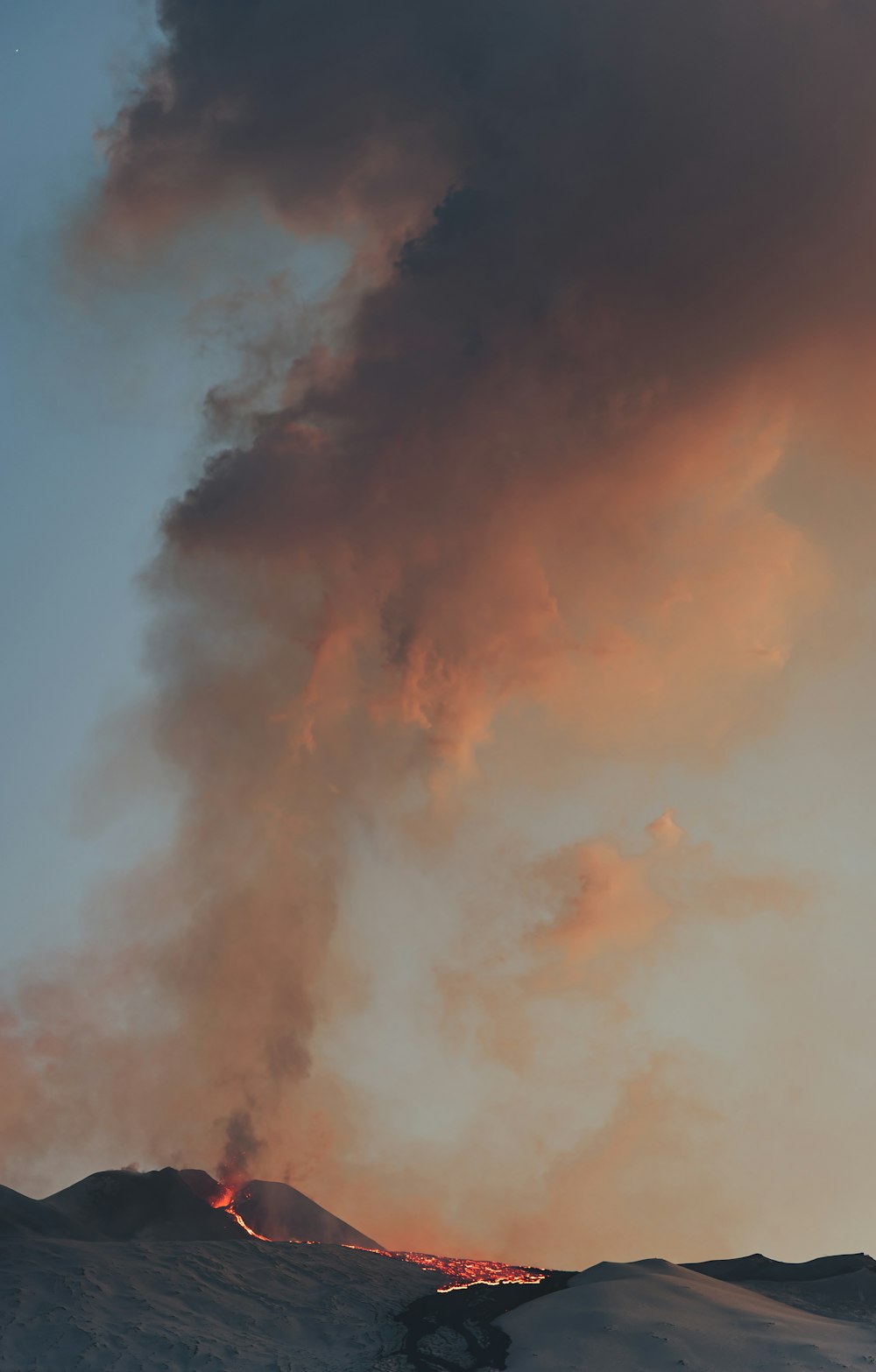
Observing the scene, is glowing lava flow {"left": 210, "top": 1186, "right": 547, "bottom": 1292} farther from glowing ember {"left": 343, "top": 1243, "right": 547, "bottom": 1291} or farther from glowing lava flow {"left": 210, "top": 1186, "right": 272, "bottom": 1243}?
glowing lava flow {"left": 210, "top": 1186, "right": 272, "bottom": 1243}

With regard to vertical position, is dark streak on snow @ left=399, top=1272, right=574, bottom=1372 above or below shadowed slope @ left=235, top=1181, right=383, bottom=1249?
below

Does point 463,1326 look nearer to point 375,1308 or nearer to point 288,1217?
point 375,1308

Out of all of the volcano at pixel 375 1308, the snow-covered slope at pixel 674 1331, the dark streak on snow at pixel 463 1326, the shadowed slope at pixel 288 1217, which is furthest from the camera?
the shadowed slope at pixel 288 1217

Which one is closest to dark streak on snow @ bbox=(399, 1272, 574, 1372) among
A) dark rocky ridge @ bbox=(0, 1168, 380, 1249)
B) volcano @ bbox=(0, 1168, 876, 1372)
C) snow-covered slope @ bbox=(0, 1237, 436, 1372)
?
volcano @ bbox=(0, 1168, 876, 1372)

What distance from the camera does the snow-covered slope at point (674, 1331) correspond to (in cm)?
7319

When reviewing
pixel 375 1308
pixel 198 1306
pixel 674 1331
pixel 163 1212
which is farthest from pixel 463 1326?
pixel 163 1212

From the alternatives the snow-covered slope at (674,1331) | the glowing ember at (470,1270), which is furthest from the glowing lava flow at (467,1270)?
the snow-covered slope at (674,1331)

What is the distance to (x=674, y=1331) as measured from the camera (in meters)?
77.9

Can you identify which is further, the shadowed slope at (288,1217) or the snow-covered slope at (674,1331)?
the shadowed slope at (288,1217)

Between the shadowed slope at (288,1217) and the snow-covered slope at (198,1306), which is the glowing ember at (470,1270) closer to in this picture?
the snow-covered slope at (198,1306)

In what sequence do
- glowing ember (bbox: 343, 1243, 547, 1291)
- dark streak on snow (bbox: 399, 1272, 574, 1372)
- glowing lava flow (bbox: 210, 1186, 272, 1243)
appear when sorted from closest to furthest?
dark streak on snow (bbox: 399, 1272, 574, 1372)
glowing ember (bbox: 343, 1243, 547, 1291)
glowing lava flow (bbox: 210, 1186, 272, 1243)

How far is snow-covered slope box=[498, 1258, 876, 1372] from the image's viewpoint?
240ft

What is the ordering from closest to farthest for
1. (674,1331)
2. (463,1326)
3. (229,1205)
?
(674,1331) → (463,1326) → (229,1205)

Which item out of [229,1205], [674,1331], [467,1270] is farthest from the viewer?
[229,1205]
